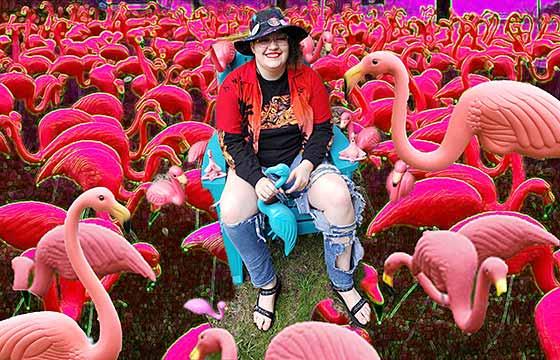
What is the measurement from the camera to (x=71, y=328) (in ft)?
8.18

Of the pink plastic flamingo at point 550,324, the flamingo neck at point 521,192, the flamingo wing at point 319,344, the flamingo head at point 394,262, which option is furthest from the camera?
the flamingo neck at point 521,192

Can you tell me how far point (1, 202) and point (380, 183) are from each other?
8.83 feet

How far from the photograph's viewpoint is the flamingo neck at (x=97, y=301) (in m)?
2.53

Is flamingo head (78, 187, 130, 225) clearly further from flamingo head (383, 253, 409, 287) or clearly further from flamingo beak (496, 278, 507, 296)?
flamingo beak (496, 278, 507, 296)

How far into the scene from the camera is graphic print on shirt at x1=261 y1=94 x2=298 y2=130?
11.1 ft

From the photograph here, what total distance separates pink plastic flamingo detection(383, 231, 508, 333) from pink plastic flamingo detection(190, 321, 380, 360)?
507mm

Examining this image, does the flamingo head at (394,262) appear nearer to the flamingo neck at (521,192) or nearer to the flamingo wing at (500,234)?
the flamingo wing at (500,234)

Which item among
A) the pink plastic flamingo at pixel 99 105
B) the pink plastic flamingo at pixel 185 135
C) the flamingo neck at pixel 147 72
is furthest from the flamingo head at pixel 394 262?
the flamingo neck at pixel 147 72

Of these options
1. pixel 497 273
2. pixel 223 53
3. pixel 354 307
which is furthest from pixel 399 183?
pixel 497 273

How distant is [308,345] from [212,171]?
1.41 metres

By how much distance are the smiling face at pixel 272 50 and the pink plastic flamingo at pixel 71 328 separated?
975 millimetres

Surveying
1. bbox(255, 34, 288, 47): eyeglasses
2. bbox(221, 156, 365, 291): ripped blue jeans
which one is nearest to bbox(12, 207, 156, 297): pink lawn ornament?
bbox(221, 156, 365, 291): ripped blue jeans

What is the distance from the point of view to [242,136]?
11.0 feet

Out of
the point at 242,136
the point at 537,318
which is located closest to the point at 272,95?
the point at 242,136
